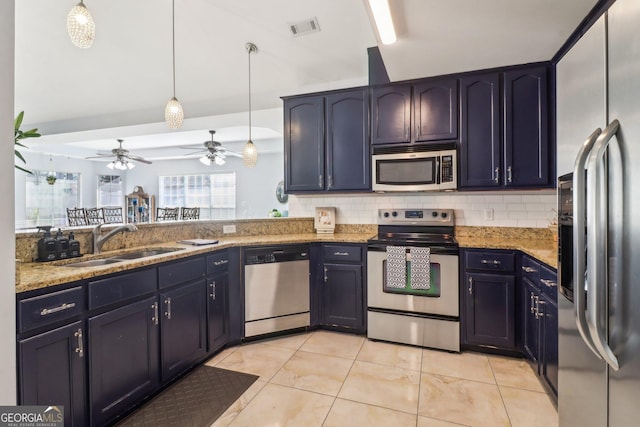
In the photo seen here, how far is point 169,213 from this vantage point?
667 centimetres

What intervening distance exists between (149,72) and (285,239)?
116 inches

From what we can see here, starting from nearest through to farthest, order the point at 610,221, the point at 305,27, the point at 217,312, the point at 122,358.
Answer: the point at 610,221, the point at 122,358, the point at 217,312, the point at 305,27

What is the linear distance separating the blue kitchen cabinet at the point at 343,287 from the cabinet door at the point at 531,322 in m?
1.31

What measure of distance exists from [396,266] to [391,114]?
1.50 m

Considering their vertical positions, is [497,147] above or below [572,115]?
above

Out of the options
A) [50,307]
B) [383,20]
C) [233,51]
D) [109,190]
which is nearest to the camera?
[50,307]

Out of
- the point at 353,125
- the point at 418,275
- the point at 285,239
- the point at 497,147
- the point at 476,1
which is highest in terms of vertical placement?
the point at 476,1

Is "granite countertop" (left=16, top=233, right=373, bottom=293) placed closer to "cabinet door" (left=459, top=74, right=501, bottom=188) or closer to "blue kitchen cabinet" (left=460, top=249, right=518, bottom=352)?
"blue kitchen cabinet" (left=460, top=249, right=518, bottom=352)

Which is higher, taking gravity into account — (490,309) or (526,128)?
(526,128)

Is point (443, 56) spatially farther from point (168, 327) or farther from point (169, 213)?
point (169, 213)

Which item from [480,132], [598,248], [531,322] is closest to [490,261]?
[531,322]

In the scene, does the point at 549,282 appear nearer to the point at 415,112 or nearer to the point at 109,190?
the point at 415,112

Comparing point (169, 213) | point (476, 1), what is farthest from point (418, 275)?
point (169, 213)

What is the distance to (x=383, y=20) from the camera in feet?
6.21
